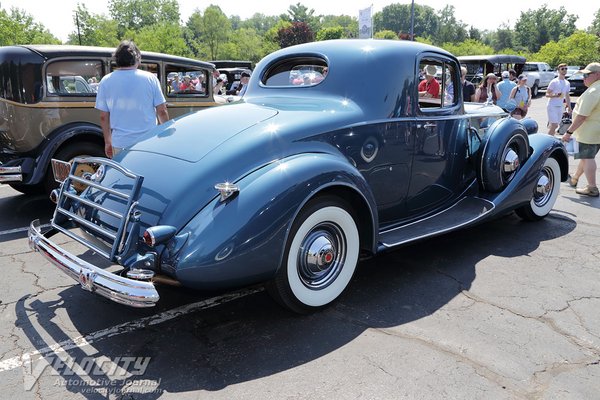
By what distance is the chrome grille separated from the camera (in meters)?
2.69

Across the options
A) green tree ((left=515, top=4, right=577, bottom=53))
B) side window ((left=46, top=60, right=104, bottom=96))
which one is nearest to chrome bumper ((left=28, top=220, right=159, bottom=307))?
side window ((left=46, top=60, right=104, bottom=96))

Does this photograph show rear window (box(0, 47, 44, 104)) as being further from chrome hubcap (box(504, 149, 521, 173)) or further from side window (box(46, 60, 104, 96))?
chrome hubcap (box(504, 149, 521, 173))

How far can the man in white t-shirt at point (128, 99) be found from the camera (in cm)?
405

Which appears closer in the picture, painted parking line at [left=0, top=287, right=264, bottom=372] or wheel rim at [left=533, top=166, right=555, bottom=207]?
painted parking line at [left=0, top=287, right=264, bottom=372]

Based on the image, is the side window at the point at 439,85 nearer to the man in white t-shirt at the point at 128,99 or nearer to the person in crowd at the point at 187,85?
the man in white t-shirt at the point at 128,99

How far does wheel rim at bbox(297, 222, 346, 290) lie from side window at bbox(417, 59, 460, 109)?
191 cm

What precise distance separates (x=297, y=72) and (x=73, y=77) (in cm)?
359

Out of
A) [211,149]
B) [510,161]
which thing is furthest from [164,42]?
[211,149]

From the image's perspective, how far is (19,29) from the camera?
88.7 ft

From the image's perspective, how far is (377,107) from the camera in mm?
3621

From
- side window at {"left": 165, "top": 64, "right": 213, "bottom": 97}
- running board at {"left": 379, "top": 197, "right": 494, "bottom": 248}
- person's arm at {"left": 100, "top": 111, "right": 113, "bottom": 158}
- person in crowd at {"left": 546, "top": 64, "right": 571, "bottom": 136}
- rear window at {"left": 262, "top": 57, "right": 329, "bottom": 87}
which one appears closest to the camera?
running board at {"left": 379, "top": 197, "right": 494, "bottom": 248}

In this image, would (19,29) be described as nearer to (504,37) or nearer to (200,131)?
(200,131)

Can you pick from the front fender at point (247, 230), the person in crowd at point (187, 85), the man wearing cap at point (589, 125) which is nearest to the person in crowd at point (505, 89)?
the man wearing cap at point (589, 125)

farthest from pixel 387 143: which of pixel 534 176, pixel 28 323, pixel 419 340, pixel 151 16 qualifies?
pixel 151 16
